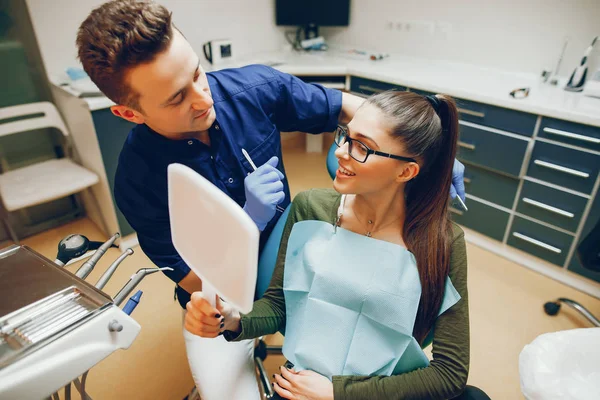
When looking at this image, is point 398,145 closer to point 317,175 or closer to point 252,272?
point 252,272

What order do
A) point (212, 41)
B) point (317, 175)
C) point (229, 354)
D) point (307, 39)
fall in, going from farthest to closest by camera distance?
point (307, 39)
point (317, 175)
point (212, 41)
point (229, 354)

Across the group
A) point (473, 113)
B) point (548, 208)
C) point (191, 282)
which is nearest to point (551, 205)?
point (548, 208)

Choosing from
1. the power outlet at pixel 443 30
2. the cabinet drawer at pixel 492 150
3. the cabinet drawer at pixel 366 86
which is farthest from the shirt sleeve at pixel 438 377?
the power outlet at pixel 443 30

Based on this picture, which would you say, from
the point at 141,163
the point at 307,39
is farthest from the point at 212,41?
the point at 141,163

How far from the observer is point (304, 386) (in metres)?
0.95

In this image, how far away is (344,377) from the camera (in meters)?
0.95

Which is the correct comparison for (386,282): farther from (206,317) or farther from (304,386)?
(206,317)

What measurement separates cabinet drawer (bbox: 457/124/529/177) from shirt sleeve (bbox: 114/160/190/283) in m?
1.59

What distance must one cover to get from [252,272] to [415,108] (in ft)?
2.02

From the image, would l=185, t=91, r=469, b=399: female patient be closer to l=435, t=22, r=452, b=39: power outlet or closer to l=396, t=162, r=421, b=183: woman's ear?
l=396, t=162, r=421, b=183: woman's ear

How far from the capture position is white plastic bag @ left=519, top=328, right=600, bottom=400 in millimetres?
952

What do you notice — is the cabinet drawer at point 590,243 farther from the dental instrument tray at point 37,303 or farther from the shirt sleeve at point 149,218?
the dental instrument tray at point 37,303

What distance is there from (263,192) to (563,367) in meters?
0.89

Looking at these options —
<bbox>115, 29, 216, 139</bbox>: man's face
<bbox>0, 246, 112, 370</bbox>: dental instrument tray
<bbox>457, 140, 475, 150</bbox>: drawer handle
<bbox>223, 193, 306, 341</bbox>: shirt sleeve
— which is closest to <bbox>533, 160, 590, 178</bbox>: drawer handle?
<bbox>457, 140, 475, 150</bbox>: drawer handle
